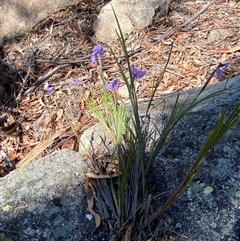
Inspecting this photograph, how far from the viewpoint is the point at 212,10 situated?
3375 millimetres

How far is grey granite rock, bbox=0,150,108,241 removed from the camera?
1.48m

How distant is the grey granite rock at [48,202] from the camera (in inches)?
58.1

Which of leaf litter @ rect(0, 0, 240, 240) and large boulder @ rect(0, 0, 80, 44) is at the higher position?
large boulder @ rect(0, 0, 80, 44)

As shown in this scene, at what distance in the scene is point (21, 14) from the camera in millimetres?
3469

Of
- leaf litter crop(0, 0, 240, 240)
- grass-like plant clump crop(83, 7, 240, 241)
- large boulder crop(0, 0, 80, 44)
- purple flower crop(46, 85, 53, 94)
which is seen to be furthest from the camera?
large boulder crop(0, 0, 80, 44)

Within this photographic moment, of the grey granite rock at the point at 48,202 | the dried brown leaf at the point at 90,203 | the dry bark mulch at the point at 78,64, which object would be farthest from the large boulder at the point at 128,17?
the dried brown leaf at the point at 90,203

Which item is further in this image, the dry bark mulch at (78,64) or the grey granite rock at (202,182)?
the dry bark mulch at (78,64)

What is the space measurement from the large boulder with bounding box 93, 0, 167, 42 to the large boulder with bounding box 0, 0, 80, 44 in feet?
1.67

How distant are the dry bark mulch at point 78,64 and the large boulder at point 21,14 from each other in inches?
2.5

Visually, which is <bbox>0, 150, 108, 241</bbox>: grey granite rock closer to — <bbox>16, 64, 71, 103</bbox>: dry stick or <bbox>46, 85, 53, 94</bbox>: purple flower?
<bbox>46, 85, 53, 94</bbox>: purple flower

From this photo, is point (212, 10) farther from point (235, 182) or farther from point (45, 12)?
point (235, 182)

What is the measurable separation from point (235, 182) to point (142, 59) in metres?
1.60

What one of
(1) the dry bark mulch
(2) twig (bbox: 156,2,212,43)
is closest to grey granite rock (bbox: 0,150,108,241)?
(1) the dry bark mulch

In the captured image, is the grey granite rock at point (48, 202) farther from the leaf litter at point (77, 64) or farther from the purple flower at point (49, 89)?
the purple flower at point (49, 89)
